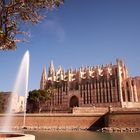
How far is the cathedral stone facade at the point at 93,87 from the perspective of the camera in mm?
77500

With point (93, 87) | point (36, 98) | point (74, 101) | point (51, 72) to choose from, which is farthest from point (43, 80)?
point (36, 98)

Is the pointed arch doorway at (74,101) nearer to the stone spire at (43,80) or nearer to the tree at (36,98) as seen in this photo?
the stone spire at (43,80)

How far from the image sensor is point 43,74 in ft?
315

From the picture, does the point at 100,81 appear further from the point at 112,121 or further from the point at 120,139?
the point at 120,139

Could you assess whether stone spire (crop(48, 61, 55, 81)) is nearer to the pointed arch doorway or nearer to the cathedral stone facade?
the cathedral stone facade

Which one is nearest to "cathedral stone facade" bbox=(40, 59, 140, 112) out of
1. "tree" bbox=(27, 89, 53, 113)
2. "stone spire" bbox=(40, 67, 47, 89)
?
"stone spire" bbox=(40, 67, 47, 89)

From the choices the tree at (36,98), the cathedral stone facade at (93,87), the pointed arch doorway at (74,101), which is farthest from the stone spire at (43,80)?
the tree at (36,98)

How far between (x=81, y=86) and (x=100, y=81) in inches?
293

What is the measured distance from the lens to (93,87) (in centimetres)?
8275

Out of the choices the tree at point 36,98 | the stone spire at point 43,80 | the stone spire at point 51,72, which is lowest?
the tree at point 36,98

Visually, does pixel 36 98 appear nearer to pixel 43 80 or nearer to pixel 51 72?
pixel 43 80

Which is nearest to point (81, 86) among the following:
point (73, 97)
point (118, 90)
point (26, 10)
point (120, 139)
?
point (73, 97)

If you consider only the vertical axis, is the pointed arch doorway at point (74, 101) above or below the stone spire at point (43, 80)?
below

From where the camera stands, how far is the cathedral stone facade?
254ft
